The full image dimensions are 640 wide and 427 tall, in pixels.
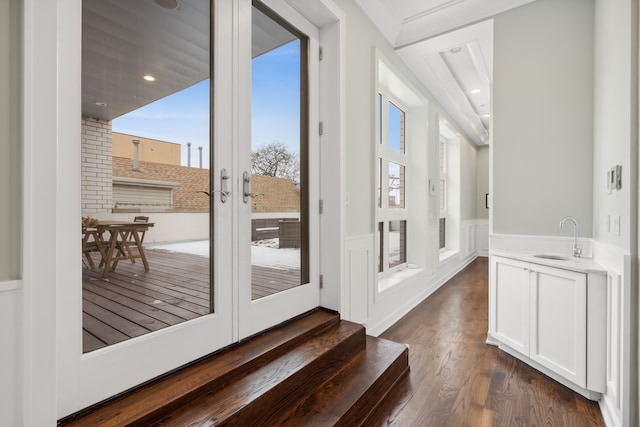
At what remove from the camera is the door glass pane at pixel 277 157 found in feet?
6.48

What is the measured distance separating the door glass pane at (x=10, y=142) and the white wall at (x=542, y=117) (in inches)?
122

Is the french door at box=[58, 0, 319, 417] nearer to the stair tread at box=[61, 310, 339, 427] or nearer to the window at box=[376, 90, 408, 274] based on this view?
the stair tread at box=[61, 310, 339, 427]

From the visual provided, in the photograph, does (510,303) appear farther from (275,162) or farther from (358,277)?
(275,162)

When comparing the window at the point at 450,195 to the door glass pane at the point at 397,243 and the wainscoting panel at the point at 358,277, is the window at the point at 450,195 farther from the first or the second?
the wainscoting panel at the point at 358,277

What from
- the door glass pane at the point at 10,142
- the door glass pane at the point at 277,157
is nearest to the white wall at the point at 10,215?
the door glass pane at the point at 10,142

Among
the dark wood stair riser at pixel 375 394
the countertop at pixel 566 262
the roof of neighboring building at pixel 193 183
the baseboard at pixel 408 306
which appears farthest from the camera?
the baseboard at pixel 408 306

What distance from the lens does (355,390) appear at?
166 centimetres

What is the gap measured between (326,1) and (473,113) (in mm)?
4379

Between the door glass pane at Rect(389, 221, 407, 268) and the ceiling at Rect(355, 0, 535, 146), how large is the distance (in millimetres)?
1918

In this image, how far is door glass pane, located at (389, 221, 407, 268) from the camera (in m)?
4.18

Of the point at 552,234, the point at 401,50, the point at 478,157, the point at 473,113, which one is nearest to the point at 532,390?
the point at 552,234

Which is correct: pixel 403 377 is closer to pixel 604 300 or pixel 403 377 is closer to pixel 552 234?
pixel 604 300

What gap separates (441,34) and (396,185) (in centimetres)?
183

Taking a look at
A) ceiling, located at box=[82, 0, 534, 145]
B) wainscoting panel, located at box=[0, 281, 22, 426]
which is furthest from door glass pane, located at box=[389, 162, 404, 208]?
wainscoting panel, located at box=[0, 281, 22, 426]
